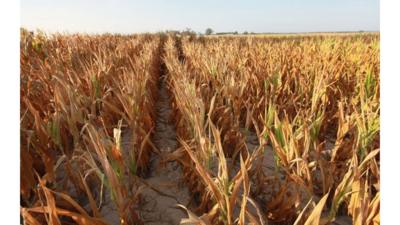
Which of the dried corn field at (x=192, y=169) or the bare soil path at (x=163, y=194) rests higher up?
the dried corn field at (x=192, y=169)

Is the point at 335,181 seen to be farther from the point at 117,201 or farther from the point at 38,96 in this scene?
the point at 38,96

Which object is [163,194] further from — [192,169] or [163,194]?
[192,169]

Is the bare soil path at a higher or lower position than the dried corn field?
lower

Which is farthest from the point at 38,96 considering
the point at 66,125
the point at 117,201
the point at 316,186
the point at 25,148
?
the point at 316,186

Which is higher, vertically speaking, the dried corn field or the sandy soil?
the dried corn field

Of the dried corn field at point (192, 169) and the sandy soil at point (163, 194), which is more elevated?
the dried corn field at point (192, 169)

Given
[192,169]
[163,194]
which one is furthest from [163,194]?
[192,169]

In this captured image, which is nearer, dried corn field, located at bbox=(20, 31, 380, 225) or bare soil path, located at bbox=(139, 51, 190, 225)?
dried corn field, located at bbox=(20, 31, 380, 225)

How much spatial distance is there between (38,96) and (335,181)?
1674 millimetres

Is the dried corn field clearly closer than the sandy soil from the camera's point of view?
Yes

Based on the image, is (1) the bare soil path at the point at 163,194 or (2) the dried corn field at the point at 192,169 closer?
(2) the dried corn field at the point at 192,169

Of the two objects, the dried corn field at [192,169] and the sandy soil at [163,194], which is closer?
the dried corn field at [192,169]

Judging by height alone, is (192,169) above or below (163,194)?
above

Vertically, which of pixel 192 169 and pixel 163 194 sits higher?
pixel 192 169
